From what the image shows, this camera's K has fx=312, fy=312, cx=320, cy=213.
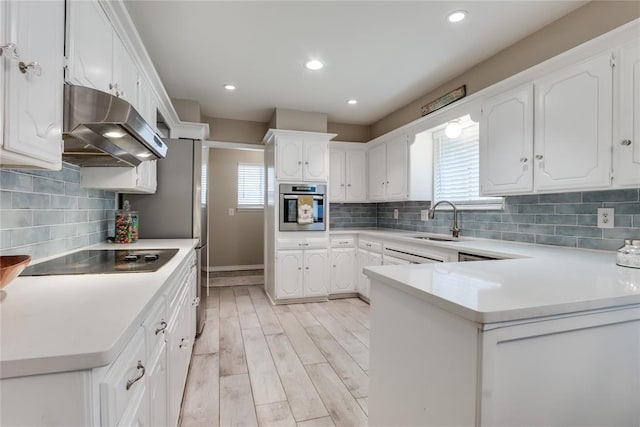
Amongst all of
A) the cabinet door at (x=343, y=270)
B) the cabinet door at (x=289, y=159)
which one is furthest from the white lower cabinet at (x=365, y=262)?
the cabinet door at (x=289, y=159)

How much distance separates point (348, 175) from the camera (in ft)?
14.9

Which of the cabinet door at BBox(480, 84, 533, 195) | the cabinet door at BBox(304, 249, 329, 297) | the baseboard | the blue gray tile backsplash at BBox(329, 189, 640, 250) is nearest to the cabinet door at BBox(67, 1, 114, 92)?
the cabinet door at BBox(480, 84, 533, 195)

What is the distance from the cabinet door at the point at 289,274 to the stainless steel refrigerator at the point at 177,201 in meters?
1.15

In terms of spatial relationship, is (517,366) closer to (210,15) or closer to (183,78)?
(210,15)

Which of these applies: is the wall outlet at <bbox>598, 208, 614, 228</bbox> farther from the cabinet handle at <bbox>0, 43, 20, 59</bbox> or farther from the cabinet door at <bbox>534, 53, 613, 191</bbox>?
the cabinet handle at <bbox>0, 43, 20, 59</bbox>

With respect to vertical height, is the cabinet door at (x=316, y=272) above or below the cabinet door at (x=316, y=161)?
below

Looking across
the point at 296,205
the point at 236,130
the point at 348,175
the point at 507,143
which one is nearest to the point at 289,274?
the point at 296,205

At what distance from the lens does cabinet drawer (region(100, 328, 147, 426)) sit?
66 centimetres

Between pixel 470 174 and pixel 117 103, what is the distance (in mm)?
3081

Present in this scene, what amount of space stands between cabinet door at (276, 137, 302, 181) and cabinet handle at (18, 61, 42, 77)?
2.86 meters

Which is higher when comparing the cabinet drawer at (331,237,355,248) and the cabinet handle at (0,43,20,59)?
the cabinet handle at (0,43,20,59)

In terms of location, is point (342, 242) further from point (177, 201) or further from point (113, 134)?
point (113, 134)

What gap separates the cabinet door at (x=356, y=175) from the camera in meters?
4.55

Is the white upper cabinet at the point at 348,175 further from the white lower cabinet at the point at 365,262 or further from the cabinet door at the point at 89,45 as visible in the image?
the cabinet door at the point at 89,45
